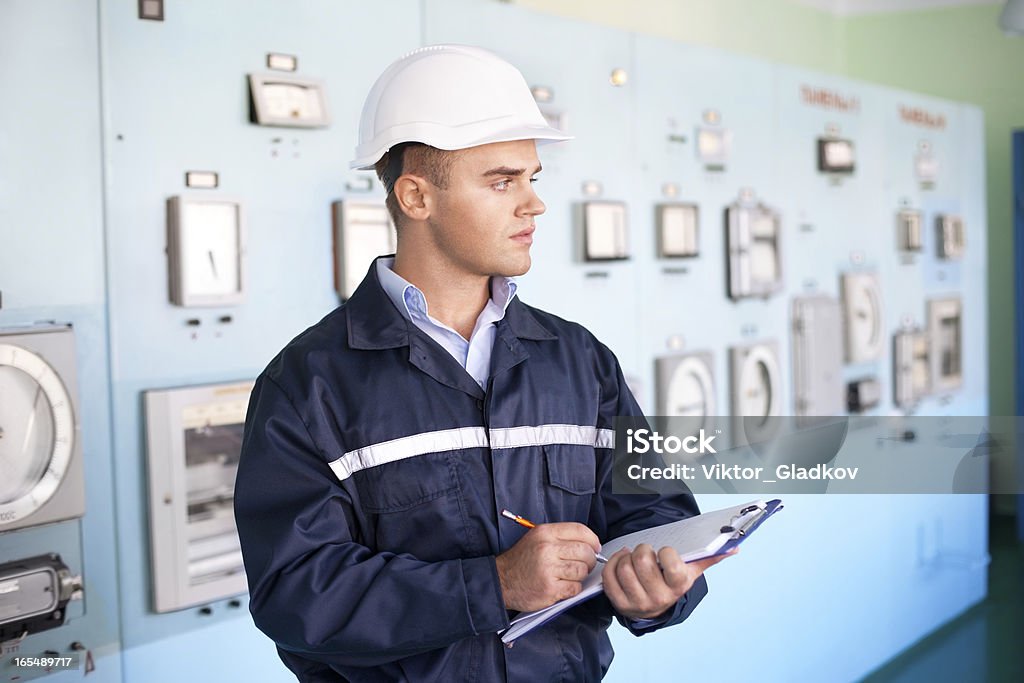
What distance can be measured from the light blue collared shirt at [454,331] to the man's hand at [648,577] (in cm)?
41

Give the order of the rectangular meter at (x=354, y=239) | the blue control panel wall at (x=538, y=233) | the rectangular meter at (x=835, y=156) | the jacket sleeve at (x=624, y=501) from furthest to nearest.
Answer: the rectangular meter at (x=835, y=156), the rectangular meter at (x=354, y=239), the blue control panel wall at (x=538, y=233), the jacket sleeve at (x=624, y=501)

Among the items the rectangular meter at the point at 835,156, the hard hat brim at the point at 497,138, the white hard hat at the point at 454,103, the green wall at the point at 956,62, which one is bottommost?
the hard hat brim at the point at 497,138

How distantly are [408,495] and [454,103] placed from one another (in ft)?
2.08

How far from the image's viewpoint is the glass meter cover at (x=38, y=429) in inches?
91.4

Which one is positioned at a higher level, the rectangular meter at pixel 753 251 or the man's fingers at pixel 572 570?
the rectangular meter at pixel 753 251

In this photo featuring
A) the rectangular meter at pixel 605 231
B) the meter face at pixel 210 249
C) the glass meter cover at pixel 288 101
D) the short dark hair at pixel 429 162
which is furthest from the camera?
the rectangular meter at pixel 605 231

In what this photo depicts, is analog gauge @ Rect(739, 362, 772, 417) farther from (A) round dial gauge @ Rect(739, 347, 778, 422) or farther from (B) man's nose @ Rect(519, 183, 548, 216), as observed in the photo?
(B) man's nose @ Rect(519, 183, 548, 216)

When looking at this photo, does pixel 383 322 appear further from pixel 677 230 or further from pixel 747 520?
pixel 677 230

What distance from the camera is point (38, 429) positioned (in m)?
2.38

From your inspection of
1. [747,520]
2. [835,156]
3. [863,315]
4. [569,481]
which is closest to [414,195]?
[569,481]

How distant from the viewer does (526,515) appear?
171cm

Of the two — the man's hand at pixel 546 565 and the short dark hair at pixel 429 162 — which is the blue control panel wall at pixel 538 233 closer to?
the short dark hair at pixel 429 162

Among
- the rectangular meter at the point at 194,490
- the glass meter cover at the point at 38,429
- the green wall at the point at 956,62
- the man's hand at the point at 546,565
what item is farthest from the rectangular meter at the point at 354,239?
the green wall at the point at 956,62

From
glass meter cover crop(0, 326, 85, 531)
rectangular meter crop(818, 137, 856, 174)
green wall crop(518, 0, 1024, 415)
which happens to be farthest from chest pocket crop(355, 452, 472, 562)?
green wall crop(518, 0, 1024, 415)
